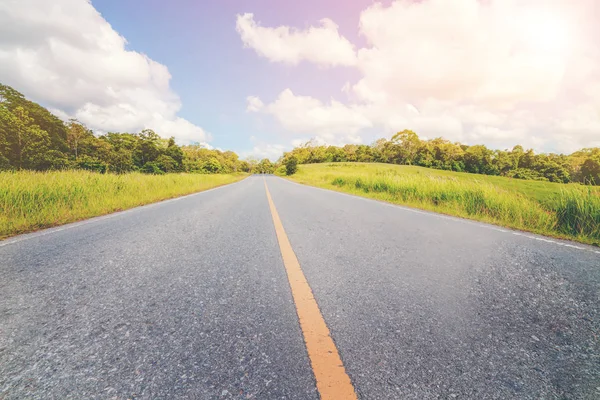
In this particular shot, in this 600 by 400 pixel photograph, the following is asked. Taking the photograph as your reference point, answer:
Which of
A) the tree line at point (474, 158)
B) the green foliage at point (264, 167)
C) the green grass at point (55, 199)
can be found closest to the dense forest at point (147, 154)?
the tree line at point (474, 158)

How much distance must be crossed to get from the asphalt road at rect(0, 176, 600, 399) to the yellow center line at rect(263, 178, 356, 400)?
0.05 metres

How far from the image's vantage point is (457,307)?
1909mm

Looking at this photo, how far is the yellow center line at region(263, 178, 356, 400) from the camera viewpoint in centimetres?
108

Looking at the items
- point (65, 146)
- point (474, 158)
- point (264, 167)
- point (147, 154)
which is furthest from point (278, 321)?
point (264, 167)

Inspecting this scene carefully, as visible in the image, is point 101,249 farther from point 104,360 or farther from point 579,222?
point 579,222

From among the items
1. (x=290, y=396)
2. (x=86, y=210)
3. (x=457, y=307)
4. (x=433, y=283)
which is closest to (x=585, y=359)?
(x=457, y=307)

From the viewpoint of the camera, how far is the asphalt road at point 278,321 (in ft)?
3.67

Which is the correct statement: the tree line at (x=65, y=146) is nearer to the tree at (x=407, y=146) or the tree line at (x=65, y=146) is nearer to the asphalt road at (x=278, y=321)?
the asphalt road at (x=278, y=321)

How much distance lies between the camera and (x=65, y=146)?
34250 millimetres

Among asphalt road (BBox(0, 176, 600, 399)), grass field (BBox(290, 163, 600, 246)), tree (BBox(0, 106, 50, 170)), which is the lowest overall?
asphalt road (BBox(0, 176, 600, 399))

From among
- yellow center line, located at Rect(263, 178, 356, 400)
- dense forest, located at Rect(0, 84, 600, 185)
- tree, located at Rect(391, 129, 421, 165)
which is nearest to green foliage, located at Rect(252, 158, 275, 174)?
dense forest, located at Rect(0, 84, 600, 185)

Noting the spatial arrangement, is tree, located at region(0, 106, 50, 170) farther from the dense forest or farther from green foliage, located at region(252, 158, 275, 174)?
green foliage, located at region(252, 158, 275, 174)

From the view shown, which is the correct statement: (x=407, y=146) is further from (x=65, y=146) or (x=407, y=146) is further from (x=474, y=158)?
(x=65, y=146)

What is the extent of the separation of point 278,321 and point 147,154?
4976cm
